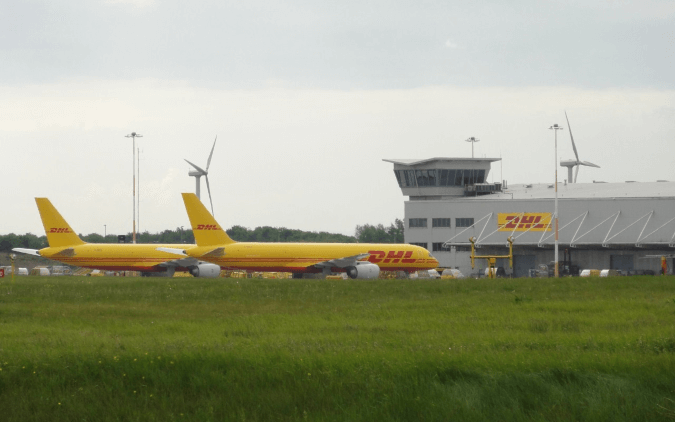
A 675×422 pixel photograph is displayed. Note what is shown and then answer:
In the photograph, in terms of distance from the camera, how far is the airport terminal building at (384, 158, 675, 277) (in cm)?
10219

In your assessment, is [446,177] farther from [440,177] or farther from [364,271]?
[364,271]

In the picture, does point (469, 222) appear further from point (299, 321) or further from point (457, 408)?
point (457, 408)

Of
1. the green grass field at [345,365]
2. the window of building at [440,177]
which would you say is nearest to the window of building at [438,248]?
the window of building at [440,177]

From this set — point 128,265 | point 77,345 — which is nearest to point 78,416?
point 77,345

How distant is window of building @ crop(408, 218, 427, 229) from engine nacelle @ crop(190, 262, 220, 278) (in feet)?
134


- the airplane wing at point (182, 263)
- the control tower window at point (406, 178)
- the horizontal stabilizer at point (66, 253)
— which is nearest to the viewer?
the airplane wing at point (182, 263)

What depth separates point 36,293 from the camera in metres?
40.3

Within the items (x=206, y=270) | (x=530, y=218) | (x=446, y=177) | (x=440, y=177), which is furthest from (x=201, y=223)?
(x=530, y=218)

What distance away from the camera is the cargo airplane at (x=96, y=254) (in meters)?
82.5

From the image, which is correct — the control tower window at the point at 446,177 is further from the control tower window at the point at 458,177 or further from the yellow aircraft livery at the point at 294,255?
the yellow aircraft livery at the point at 294,255

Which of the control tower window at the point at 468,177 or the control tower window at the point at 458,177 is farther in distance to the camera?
the control tower window at the point at 468,177

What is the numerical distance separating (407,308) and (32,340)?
15.0 metres

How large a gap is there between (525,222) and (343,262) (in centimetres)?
3757

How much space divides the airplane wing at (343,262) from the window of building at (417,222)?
34873mm
